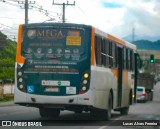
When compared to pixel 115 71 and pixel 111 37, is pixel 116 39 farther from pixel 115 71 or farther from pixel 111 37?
pixel 115 71

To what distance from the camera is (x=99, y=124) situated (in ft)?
64.3

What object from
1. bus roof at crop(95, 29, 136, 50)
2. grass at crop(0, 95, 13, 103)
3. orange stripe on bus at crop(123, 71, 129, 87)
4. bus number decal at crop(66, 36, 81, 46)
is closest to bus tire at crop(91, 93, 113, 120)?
bus roof at crop(95, 29, 136, 50)

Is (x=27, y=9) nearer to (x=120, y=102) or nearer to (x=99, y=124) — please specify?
(x=120, y=102)

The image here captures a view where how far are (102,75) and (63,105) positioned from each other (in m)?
2.27

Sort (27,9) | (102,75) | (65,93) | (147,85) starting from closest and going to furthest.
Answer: (65,93)
(102,75)
(27,9)
(147,85)

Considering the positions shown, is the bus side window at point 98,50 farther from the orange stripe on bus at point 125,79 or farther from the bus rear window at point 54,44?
the orange stripe on bus at point 125,79

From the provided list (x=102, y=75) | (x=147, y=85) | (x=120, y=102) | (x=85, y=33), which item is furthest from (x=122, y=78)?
(x=147, y=85)

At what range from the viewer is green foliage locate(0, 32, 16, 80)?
74.4m

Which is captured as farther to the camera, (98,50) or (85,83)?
(98,50)

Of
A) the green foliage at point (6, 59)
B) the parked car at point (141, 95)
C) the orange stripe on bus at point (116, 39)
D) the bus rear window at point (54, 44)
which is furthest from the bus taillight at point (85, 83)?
the green foliage at point (6, 59)

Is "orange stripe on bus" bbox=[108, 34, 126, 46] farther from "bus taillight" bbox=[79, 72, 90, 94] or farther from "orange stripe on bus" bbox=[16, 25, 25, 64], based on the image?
"orange stripe on bus" bbox=[16, 25, 25, 64]

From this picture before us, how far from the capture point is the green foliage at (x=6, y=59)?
244 feet

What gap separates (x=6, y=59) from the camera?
81.4 metres

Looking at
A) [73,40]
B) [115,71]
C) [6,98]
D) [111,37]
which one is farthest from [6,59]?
[73,40]
